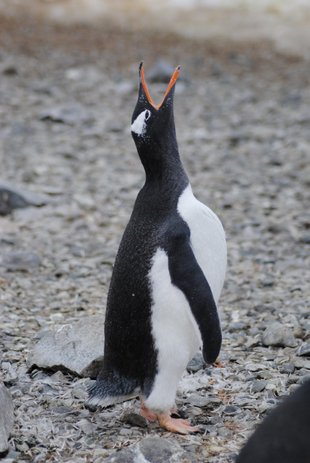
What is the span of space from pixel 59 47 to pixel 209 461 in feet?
32.7

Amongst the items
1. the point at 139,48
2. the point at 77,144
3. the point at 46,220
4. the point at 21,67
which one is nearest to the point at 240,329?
the point at 46,220

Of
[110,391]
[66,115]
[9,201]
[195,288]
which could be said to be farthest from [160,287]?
[66,115]

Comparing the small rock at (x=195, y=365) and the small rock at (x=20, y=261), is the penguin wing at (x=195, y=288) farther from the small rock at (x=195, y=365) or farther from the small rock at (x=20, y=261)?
the small rock at (x=20, y=261)

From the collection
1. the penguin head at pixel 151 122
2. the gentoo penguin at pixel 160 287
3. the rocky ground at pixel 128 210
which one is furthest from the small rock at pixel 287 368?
the penguin head at pixel 151 122

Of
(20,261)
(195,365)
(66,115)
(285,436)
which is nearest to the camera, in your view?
(285,436)

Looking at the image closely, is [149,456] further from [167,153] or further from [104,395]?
[167,153]

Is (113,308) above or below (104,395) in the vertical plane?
above

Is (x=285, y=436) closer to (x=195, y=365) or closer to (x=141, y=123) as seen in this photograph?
(x=141, y=123)

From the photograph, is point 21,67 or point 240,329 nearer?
point 240,329

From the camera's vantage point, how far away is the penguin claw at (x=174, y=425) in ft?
10.3

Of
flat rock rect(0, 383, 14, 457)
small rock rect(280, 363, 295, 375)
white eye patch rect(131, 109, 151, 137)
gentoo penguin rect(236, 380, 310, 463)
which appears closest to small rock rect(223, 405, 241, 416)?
small rock rect(280, 363, 295, 375)

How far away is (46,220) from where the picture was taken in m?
6.32

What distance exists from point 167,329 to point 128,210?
144 inches

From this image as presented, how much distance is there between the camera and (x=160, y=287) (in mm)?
3096
